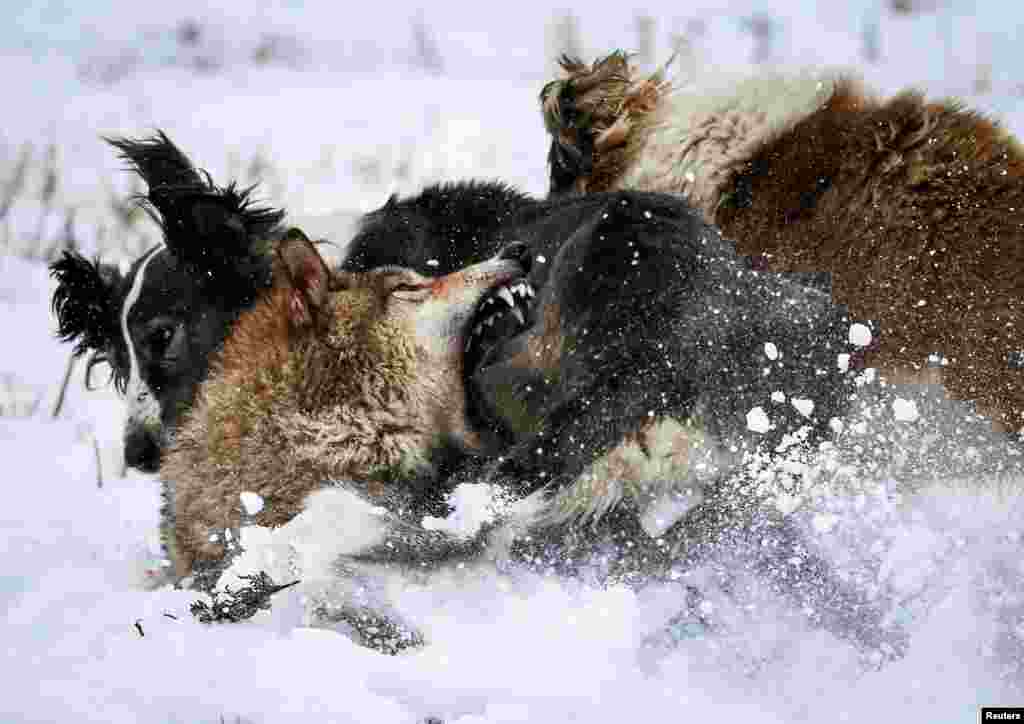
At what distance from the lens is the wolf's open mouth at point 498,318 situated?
3102mm

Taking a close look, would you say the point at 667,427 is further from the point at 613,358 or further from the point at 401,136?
the point at 401,136

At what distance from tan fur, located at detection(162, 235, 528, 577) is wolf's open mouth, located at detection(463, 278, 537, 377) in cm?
4

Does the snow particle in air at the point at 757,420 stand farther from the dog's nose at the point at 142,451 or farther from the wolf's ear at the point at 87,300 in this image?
the wolf's ear at the point at 87,300

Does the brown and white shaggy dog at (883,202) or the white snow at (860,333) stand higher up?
the brown and white shaggy dog at (883,202)

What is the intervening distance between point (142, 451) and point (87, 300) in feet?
2.05

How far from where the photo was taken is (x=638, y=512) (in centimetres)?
339

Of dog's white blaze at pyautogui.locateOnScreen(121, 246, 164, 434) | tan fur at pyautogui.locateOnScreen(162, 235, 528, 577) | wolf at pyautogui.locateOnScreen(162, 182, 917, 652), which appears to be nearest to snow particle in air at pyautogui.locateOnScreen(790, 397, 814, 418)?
wolf at pyautogui.locateOnScreen(162, 182, 917, 652)

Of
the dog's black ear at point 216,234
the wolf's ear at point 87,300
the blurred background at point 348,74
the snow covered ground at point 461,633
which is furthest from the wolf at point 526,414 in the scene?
the blurred background at point 348,74

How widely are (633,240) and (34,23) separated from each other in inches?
351

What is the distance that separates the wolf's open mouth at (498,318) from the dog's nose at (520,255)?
0.09 metres

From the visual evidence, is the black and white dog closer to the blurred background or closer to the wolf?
the wolf

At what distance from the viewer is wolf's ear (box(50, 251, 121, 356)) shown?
4090 millimetres

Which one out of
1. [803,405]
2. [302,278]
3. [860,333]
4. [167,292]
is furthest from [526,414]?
[167,292]

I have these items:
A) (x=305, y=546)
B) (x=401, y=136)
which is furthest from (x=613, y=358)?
(x=401, y=136)
